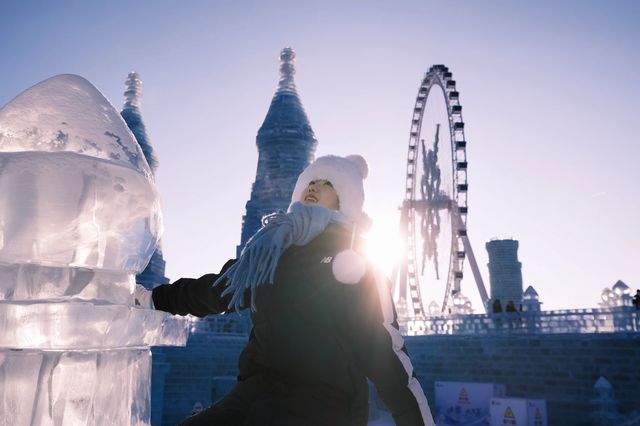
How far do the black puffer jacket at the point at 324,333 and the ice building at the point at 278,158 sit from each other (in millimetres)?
22050

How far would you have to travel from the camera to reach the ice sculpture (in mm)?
991

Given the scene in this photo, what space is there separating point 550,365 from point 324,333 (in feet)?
39.4

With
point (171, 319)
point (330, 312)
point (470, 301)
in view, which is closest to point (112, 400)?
point (171, 319)

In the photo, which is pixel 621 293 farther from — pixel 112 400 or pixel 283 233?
pixel 112 400

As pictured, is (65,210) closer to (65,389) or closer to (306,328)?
(65,389)

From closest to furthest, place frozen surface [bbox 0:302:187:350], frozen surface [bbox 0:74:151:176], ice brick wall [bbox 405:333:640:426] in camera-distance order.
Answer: frozen surface [bbox 0:302:187:350]
frozen surface [bbox 0:74:151:176]
ice brick wall [bbox 405:333:640:426]

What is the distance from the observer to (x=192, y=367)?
1529cm

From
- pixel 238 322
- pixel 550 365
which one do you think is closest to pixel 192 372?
pixel 238 322

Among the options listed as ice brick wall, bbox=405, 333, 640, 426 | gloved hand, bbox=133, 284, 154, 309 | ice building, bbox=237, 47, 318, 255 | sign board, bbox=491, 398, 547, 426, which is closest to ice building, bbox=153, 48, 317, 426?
ice building, bbox=237, 47, 318, 255

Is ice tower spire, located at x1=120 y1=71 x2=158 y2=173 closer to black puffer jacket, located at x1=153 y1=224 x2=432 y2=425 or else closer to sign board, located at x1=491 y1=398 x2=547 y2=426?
sign board, located at x1=491 y1=398 x2=547 y2=426

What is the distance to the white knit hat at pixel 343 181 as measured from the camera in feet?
8.77

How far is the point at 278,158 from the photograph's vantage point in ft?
81.1

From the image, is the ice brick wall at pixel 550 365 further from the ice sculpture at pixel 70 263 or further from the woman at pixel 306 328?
the ice sculpture at pixel 70 263

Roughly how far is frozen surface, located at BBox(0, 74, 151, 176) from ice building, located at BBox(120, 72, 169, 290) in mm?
23026
